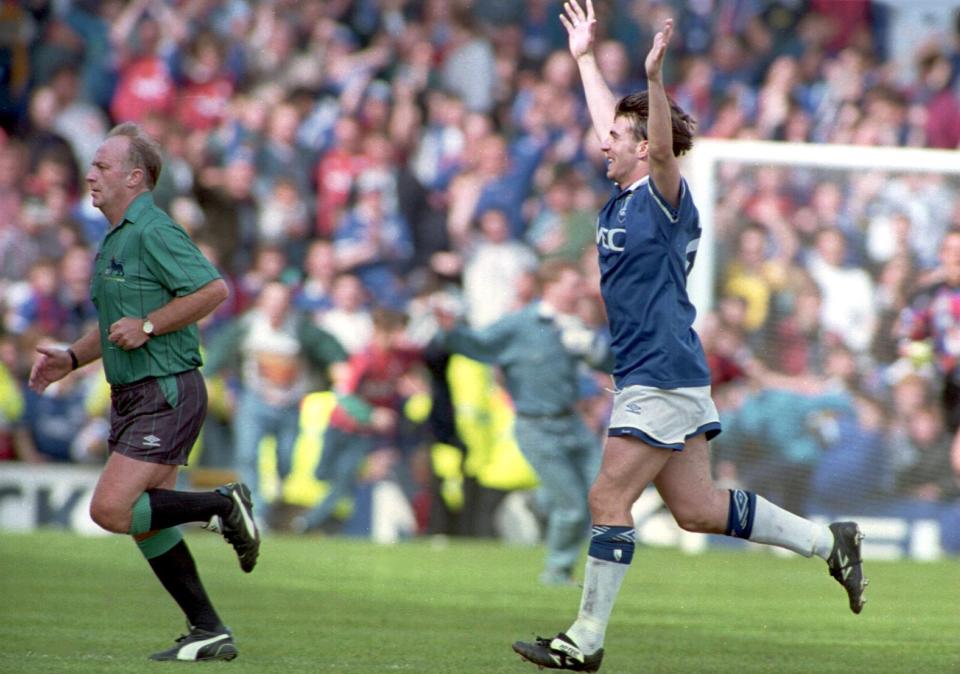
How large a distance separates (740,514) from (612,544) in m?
0.58

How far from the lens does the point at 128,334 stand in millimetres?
6355

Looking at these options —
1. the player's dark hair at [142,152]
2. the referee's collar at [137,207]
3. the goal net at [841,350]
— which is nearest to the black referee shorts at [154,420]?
the referee's collar at [137,207]

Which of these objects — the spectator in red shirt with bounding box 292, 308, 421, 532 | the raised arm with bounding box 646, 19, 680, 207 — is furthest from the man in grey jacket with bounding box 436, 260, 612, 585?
the raised arm with bounding box 646, 19, 680, 207

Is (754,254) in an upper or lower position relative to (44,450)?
upper

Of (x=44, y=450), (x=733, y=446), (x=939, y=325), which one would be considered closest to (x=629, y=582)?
(x=733, y=446)

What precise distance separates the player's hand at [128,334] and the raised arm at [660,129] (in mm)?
2066

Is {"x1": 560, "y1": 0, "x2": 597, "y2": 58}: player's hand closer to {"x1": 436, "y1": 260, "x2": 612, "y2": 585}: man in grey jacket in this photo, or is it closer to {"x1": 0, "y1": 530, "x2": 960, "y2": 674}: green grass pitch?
{"x1": 0, "y1": 530, "x2": 960, "y2": 674}: green grass pitch

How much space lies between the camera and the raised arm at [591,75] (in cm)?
670

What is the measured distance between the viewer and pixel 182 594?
6723 millimetres

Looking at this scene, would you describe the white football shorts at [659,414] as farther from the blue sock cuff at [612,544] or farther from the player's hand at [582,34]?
the player's hand at [582,34]

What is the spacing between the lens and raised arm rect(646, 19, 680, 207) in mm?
5707

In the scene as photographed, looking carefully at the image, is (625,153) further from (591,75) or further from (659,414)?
(659,414)

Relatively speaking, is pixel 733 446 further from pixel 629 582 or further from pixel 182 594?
pixel 182 594

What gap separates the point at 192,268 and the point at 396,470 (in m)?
9.38
